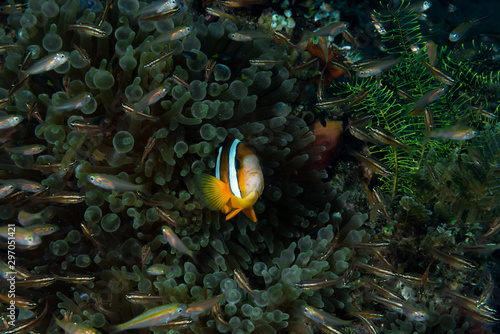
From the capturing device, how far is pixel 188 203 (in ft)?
8.55

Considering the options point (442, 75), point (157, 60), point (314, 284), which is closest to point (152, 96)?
point (157, 60)

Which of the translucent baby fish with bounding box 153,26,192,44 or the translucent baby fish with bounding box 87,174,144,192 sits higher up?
the translucent baby fish with bounding box 153,26,192,44

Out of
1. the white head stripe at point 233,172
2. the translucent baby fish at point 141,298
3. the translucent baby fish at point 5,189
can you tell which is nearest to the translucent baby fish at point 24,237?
the translucent baby fish at point 5,189

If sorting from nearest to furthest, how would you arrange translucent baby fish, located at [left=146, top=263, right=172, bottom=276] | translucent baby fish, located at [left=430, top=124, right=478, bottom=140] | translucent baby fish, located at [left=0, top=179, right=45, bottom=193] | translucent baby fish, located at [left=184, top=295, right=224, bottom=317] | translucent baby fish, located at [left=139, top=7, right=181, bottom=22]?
translucent baby fish, located at [left=184, top=295, right=224, bottom=317] < translucent baby fish, located at [left=146, top=263, right=172, bottom=276] < translucent baby fish, located at [left=0, top=179, right=45, bottom=193] < translucent baby fish, located at [left=139, top=7, right=181, bottom=22] < translucent baby fish, located at [left=430, top=124, right=478, bottom=140]

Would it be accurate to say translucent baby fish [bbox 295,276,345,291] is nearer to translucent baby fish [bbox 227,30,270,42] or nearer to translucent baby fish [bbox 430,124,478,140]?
translucent baby fish [bbox 430,124,478,140]

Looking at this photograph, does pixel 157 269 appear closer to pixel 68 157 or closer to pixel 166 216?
pixel 166 216

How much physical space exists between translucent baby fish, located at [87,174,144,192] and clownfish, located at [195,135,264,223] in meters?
0.59

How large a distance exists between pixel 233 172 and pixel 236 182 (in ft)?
0.25

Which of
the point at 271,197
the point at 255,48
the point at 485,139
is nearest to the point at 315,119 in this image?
the point at 255,48

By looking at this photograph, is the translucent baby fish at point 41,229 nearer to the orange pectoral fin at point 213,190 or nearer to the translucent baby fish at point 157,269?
the translucent baby fish at point 157,269

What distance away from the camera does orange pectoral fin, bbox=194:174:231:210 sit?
6.74 ft

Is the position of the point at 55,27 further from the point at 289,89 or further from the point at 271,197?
the point at 271,197

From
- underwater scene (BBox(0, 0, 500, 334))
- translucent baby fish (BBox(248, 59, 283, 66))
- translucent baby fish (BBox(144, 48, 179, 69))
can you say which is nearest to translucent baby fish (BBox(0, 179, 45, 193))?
underwater scene (BBox(0, 0, 500, 334))

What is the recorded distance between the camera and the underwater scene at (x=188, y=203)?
243 cm
